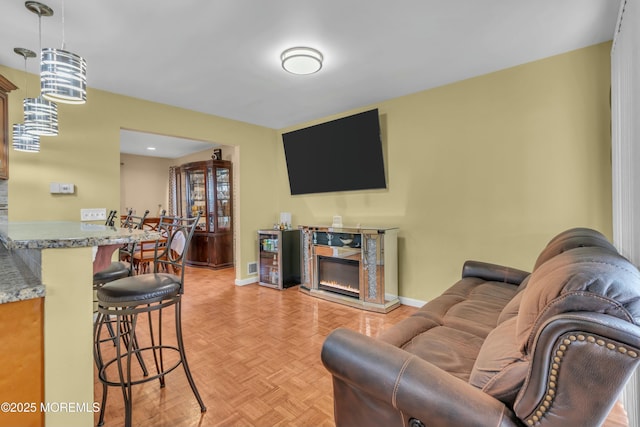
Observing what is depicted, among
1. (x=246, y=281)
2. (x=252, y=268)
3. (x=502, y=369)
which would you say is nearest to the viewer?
(x=502, y=369)

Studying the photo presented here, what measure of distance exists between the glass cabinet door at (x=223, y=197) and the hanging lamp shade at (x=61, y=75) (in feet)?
14.5

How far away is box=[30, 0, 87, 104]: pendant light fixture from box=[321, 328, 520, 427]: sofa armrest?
1.69 m

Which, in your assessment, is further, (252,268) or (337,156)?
(252,268)

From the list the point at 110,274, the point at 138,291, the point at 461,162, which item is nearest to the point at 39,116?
the point at 110,274

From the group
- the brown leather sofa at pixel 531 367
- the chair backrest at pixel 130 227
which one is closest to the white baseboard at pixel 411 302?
the brown leather sofa at pixel 531 367

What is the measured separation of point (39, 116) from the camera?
2.11 metres

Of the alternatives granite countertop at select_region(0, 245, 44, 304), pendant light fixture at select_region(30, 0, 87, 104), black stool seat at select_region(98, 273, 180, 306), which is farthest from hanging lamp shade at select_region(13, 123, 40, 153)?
black stool seat at select_region(98, 273, 180, 306)

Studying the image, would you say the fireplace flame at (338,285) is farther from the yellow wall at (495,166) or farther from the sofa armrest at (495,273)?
the sofa armrest at (495,273)

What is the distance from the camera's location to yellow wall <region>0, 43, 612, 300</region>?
251 cm

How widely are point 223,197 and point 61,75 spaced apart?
4555 millimetres

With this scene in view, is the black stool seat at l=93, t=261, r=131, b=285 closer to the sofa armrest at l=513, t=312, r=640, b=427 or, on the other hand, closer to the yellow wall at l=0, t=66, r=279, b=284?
the yellow wall at l=0, t=66, r=279, b=284

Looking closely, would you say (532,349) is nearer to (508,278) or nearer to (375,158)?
(508,278)

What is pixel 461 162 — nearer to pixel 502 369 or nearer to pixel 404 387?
pixel 502 369

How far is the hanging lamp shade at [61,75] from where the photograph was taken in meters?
1.38
